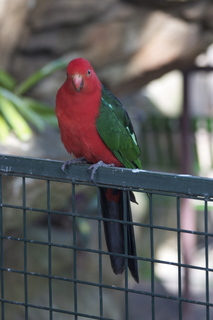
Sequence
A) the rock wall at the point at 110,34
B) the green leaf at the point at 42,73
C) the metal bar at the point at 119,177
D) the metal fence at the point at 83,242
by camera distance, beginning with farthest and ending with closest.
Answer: the rock wall at the point at 110,34
the green leaf at the point at 42,73
the metal fence at the point at 83,242
the metal bar at the point at 119,177

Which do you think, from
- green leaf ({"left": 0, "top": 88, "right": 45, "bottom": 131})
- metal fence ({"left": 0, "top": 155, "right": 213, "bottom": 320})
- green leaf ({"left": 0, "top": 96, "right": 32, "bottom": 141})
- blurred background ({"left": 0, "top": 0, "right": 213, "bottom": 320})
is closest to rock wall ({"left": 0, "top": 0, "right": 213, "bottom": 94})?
blurred background ({"left": 0, "top": 0, "right": 213, "bottom": 320})

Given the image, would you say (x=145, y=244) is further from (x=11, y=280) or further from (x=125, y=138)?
(x=125, y=138)

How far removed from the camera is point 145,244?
5.77 m

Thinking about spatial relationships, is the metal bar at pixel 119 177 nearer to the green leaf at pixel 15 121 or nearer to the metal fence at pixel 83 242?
the metal fence at pixel 83 242

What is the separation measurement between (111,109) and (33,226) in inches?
97.8

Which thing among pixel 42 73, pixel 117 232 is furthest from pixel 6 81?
pixel 117 232

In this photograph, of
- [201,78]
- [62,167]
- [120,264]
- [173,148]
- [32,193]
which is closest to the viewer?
[62,167]

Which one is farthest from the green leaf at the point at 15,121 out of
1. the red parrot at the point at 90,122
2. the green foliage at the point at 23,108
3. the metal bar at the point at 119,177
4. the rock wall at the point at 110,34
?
the metal bar at the point at 119,177

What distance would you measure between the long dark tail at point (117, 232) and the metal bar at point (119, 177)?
68 mm

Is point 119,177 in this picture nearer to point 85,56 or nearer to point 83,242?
point 85,56

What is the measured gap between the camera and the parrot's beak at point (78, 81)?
2.25m

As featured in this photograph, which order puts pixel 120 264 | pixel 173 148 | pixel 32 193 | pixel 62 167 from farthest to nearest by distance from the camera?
pixel 173 148, pixel 32 193, pixel 120 264, pixel 62 167

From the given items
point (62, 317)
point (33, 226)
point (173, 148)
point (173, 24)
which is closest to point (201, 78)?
point (173, 148)

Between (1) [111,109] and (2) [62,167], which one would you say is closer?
(2) [62,167]
